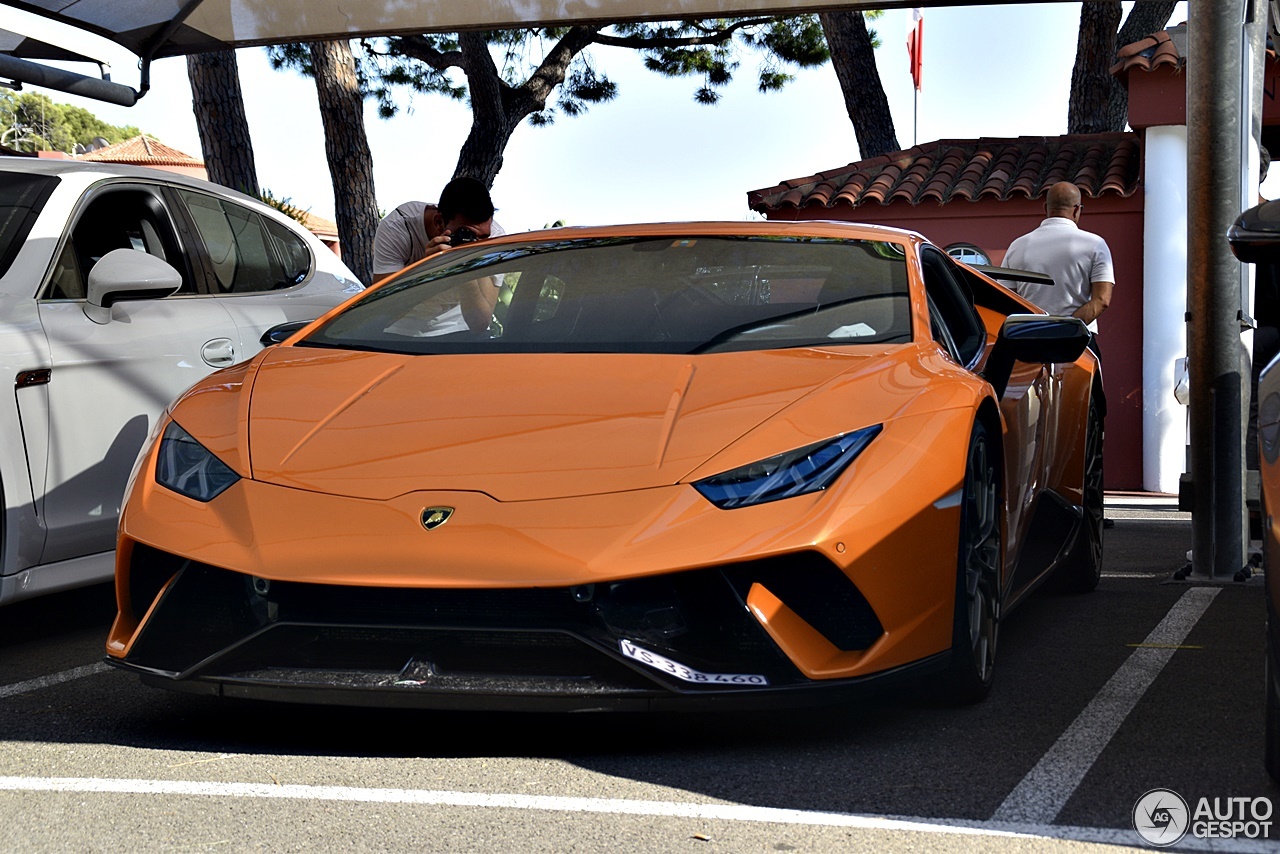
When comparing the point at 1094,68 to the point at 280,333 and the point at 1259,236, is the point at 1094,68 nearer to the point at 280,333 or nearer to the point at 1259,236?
the point at 280,333

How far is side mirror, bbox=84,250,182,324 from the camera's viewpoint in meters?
5.00

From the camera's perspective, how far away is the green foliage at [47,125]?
7262 cm

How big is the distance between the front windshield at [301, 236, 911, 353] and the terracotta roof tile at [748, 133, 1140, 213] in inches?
414

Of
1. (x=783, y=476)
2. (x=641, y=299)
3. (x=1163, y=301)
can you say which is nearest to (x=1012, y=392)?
(x=641, y=299)

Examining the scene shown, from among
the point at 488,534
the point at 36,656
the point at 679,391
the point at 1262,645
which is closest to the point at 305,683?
the point at 488,534

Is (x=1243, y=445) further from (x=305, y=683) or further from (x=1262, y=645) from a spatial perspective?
(x=305, y=683)

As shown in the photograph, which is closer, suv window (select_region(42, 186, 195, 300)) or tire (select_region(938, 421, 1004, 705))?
tire (select_region(938, 421, 1004, 705))

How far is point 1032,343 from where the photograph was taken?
437cm

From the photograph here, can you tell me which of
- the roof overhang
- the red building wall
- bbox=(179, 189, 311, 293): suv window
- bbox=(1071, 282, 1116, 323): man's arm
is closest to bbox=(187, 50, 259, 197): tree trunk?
→ the roof overhang

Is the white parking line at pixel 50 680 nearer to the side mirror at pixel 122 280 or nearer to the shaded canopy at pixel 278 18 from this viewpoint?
the side mirror at pixel 122 280

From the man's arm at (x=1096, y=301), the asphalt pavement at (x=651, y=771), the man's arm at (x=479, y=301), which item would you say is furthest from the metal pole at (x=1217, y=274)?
the man's arm at (x=479, y=301)

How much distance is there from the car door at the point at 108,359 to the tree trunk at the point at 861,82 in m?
16.0

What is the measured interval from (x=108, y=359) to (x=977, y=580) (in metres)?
2.82

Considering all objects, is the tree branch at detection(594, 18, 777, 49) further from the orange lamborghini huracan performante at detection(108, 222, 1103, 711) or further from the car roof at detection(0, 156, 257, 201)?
the orange lamborghini huracan performante at detection(108, 222, 1103, 711)
